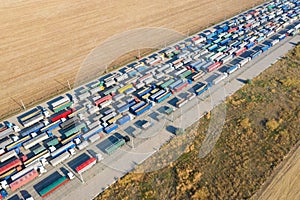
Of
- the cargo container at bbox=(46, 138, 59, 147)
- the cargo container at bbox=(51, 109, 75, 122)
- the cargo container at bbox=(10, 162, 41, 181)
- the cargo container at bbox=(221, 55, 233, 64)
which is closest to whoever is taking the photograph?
the cargo container at bbox=(10, 162, 41, 181)

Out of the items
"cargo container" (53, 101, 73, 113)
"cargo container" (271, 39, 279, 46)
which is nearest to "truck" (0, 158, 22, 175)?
"cargo container" (53, 101, 73, 113)

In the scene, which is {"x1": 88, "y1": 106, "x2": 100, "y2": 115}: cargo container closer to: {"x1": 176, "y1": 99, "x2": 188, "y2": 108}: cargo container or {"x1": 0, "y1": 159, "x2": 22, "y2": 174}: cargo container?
{"x1": 0, "y1": 159, "x2": 22, "y2": 174}: cargo container

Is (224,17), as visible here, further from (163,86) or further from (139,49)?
(163,86)

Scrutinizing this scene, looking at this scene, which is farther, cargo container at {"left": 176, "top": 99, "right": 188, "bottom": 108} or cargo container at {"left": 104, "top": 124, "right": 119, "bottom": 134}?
cargo container at {"left": 176, "top": 99, "right": 188, "bottom": 108}

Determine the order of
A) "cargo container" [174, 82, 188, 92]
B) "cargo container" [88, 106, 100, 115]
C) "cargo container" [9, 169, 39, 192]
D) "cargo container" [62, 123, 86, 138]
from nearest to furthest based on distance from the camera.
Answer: "cargo container" [9, 169, 39, 192] → "cargo container" [62, 123, 86, 138] → "cargo container" [88, 106, 100, 115] → "cargo container" [174, 82, 188, 92]

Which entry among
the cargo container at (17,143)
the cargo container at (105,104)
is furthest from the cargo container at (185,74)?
the cargo container at (17,143)

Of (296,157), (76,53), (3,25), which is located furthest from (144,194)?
(3,25)

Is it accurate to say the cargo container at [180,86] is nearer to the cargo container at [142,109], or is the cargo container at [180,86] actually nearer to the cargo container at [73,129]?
the cargo container at [142,109]
